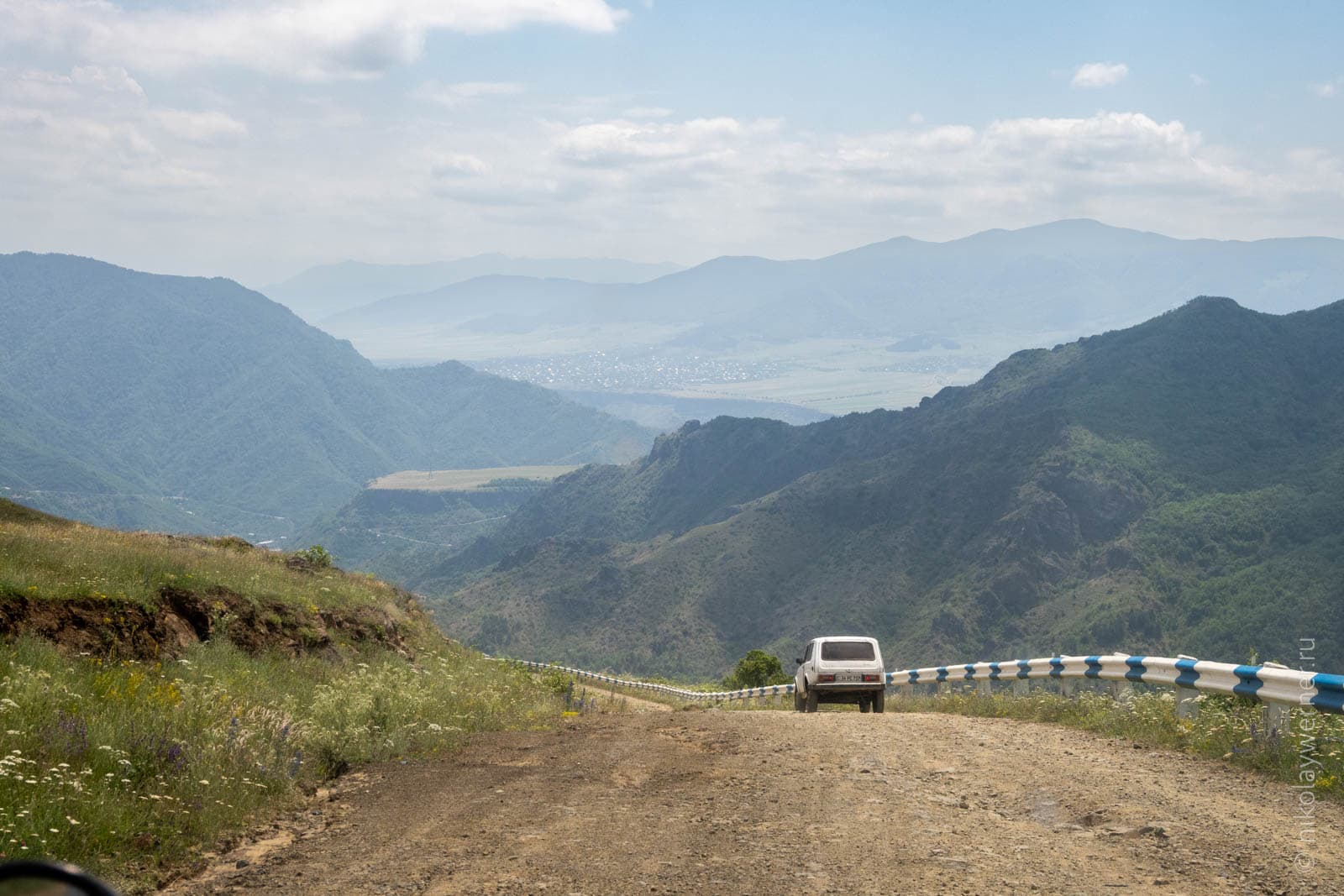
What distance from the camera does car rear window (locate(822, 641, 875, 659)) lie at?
22016 mm

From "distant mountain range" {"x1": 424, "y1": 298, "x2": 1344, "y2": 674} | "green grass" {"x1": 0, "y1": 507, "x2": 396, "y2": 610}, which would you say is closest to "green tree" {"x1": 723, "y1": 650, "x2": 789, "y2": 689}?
"green grass" {"x1": 0, "y1": 507, "x2": 396, "y2": 610}

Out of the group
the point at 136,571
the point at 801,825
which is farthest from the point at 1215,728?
the point at 136,571

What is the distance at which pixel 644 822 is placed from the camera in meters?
8.88

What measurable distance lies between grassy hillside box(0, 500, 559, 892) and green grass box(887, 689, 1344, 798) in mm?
7039

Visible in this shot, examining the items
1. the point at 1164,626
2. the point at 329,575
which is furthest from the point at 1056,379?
the point at 329,575

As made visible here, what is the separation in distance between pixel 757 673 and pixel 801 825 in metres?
52.9

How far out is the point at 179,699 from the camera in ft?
35.7

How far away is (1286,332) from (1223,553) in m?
70.1

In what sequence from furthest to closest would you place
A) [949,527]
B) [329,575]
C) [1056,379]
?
[1056,379], [949,527], [329,575]

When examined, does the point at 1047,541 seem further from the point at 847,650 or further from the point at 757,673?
the point at 847,650

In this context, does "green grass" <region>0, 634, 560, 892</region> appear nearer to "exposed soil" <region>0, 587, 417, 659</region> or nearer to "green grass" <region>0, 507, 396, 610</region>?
"exposed soil" <region>0, 587, 417, 659</region>

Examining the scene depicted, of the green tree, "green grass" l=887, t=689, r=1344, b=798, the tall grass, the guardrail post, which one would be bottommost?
the green tree

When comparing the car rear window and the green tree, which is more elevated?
the car rear window

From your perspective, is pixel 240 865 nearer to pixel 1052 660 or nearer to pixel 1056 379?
pixel 1052 660
